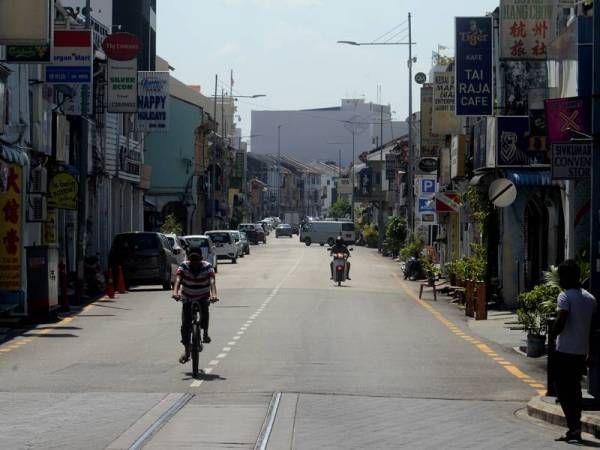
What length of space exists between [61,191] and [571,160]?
65.7 feet

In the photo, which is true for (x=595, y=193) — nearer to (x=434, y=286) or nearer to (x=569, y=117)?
(x=569, y=117)

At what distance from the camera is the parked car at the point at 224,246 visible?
67.4m

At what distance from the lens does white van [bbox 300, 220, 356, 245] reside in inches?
4173

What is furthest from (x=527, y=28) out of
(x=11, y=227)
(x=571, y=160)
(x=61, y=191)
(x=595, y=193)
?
(x=595, y=193)

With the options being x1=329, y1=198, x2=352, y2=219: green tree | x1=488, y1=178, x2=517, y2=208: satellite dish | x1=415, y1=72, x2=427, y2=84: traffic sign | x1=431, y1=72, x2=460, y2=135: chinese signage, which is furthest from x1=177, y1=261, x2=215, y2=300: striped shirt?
x1=329, y1=198, x2=352, y2=219: green tree

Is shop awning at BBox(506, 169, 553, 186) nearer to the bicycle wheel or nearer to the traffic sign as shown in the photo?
the bicycle wheel

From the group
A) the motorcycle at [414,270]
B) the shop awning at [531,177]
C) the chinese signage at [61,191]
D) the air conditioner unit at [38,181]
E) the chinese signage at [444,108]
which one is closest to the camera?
the air conditioner unit at [38,181]

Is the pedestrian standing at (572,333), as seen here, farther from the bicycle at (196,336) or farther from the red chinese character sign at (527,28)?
the red chinese character sign at (527,28)

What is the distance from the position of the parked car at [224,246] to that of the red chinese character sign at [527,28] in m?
39.2

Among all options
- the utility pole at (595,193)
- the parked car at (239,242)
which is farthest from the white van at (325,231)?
the utility pole at (595,193)

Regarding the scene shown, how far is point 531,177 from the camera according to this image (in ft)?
103

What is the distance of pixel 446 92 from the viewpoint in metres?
46.0

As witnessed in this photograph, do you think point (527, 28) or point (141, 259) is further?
point (141, 259)

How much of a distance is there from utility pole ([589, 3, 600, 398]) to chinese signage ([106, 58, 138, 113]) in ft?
106
